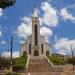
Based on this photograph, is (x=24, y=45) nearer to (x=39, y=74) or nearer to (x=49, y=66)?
(x=49, y=66)

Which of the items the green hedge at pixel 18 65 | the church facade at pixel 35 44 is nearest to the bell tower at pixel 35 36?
the church facade at pixel 35 44

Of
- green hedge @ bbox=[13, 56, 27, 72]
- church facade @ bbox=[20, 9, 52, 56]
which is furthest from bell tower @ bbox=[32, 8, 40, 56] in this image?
green hedge @ bbox=[13, 56, 27, 72]

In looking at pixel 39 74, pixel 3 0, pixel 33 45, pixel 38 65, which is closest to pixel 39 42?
pixel 33 45

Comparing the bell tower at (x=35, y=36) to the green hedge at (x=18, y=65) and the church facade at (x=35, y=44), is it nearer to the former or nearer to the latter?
the church facade at (x=35, y=44)

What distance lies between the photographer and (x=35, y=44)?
303 feet

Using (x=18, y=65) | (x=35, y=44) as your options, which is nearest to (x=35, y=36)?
(x=35, y=44)

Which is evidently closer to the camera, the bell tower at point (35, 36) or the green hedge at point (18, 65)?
the green hedge at point (18, 65)

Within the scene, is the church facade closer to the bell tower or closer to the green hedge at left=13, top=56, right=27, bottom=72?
the bell tower

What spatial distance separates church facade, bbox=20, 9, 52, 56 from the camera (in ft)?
301

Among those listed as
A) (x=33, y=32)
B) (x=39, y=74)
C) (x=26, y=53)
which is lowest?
(x=39, y=74)

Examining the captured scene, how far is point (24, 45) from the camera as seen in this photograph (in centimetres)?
9375

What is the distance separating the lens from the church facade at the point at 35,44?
9162 cm

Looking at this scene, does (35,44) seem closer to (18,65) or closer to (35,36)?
→ (35,36)

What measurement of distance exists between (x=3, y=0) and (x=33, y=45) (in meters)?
78.8
